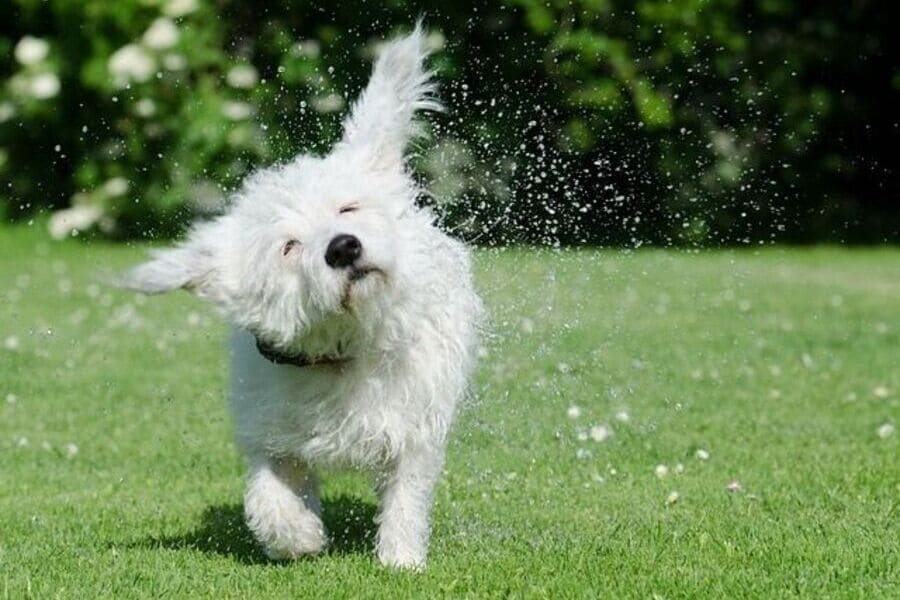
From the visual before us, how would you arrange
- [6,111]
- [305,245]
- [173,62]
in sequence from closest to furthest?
[305,245], [173,62], [6,111]

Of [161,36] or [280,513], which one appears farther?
[161,36]

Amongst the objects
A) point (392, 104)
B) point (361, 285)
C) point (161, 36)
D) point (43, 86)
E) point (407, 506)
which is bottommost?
point (43, 86)

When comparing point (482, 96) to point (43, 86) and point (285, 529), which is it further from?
point (285, 529)

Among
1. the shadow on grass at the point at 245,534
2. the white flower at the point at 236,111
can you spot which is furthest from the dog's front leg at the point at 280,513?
the white flower at the point at 236,111

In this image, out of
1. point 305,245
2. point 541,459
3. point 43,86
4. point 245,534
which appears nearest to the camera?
point 305,245

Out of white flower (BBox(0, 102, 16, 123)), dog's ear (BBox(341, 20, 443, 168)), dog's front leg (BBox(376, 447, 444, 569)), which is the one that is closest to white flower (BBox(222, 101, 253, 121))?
white flower (BBox(0, 102, 16, 123))

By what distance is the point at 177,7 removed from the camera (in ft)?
50.6

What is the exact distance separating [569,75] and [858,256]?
3431 millimetres

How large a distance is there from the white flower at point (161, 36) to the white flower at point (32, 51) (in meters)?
1.22

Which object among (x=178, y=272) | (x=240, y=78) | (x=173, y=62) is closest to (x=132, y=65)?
(x=173, y=62)

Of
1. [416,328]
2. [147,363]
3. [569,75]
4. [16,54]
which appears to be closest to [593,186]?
[569,75]

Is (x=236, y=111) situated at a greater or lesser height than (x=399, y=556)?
lesser

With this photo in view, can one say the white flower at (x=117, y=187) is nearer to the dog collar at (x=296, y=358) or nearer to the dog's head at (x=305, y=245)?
the dog's head at (x=305, y=245)

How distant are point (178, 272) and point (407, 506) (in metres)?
0.98
